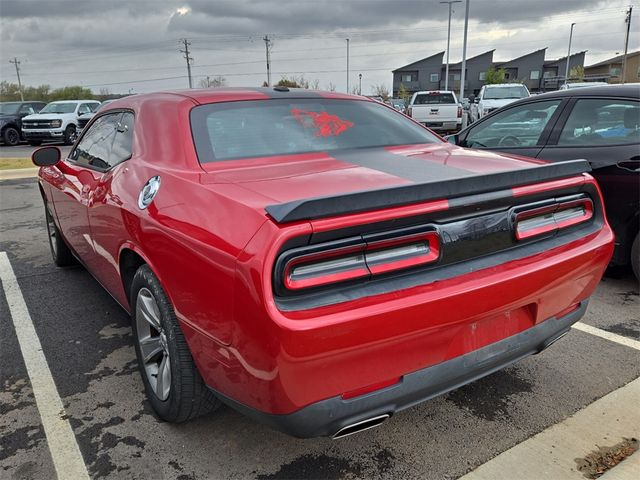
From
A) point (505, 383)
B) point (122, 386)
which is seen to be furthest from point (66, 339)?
point (505, 383)

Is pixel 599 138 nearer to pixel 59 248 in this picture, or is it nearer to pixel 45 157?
pixel 45 157

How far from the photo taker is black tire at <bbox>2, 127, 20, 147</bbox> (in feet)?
72.6

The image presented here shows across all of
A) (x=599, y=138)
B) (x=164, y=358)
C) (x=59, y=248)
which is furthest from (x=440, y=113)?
(x=164, y=358)

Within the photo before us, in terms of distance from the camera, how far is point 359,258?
1.78 meters

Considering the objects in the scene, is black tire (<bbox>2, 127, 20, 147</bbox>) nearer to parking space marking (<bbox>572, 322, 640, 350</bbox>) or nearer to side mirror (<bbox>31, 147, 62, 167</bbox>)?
side mirror (<bbox>31, 147, 62, 167</bbox>)

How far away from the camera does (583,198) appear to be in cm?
244

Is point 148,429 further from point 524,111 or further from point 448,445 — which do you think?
point 524,111

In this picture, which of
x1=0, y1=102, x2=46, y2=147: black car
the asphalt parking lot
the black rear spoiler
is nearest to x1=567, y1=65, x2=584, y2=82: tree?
x1=0, y1=102, x2=46, y2=147: black car

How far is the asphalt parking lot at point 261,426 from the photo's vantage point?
7.39ft

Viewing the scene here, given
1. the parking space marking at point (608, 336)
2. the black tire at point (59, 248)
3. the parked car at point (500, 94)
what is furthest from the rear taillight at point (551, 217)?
the parked car at point (500, 94)

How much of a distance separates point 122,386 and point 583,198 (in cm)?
261

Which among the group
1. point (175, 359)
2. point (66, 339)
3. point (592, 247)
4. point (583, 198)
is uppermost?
point (583, 198)

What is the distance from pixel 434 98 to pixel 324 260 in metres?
18.8

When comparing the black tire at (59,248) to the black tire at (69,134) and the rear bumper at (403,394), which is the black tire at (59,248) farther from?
the black tire at (69,134)
